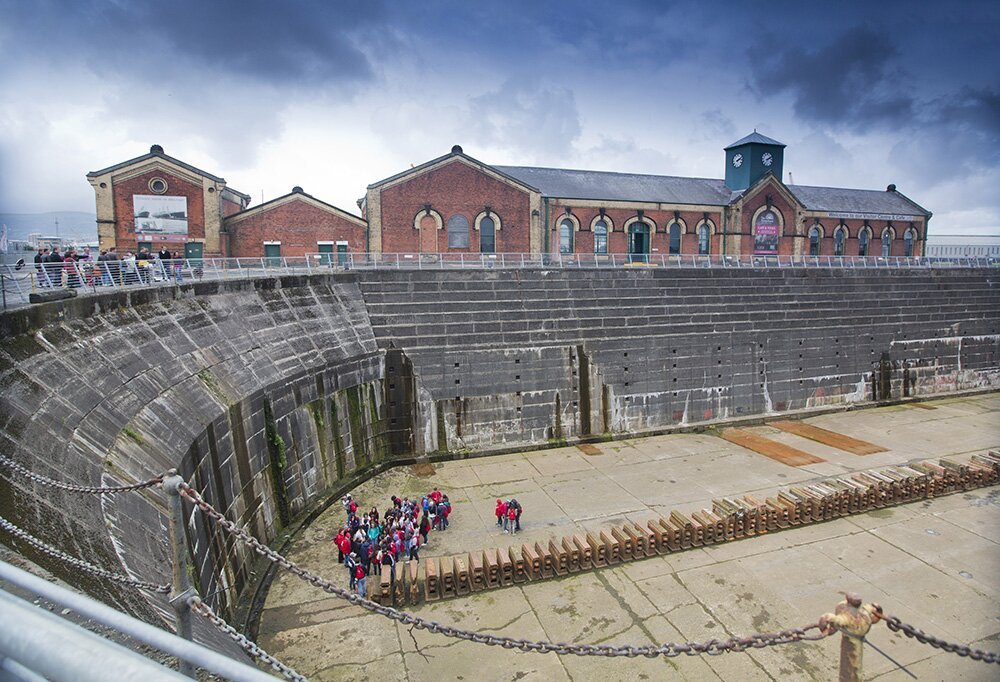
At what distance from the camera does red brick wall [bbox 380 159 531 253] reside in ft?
109

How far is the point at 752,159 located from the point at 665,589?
38.8m

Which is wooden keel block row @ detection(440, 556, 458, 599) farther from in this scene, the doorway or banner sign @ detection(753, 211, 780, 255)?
banner sign @ detection(753, 211, 780, 255)

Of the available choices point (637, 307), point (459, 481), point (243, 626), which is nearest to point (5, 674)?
point (243, 626)

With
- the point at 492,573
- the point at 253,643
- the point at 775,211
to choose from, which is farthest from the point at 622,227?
the point at 253,643

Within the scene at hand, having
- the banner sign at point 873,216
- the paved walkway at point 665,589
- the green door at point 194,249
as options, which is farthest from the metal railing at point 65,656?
the banner sign at point 873,216

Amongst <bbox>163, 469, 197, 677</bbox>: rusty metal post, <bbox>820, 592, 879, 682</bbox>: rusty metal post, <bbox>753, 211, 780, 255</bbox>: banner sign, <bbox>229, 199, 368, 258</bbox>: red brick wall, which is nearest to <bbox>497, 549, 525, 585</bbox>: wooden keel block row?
<bbox>163, 469, 197, 677</bbox>: rusty metal post

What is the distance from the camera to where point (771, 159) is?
44875mm

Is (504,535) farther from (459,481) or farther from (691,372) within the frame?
(691,372)

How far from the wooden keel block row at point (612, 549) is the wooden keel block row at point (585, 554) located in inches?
16.2

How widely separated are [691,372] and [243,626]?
2097 cm

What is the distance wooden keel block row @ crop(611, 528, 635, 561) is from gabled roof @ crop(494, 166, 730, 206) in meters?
25.9

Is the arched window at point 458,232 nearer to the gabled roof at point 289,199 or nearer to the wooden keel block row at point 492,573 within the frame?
the gabled roof at point 289,199

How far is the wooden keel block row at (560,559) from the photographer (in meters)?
14.3

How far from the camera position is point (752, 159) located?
144ft
